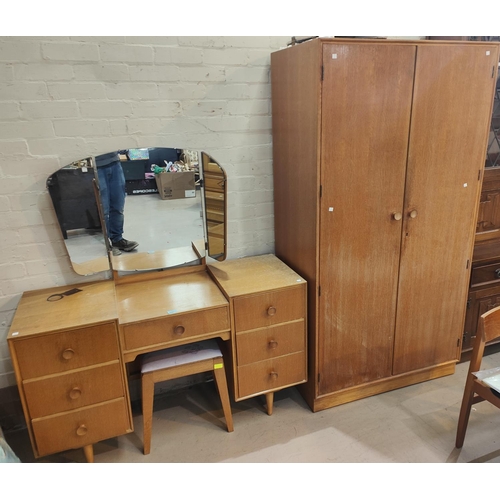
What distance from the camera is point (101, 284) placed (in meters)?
2.09

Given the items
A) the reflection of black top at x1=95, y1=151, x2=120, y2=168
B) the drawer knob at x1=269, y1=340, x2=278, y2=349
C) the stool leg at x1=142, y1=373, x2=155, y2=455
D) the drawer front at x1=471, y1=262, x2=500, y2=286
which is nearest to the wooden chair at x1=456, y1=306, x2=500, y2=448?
the drawer front at x1=471, y1=262, x2=500, y2=286

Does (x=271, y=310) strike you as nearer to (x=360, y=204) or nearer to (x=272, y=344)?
(x=272, y=344)

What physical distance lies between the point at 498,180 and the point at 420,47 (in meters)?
1.01

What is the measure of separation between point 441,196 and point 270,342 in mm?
1152

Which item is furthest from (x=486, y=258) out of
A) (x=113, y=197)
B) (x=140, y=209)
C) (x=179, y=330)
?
(x=113, y=197)

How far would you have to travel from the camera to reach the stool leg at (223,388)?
2.03m

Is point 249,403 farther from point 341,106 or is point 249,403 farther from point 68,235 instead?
point 341,106

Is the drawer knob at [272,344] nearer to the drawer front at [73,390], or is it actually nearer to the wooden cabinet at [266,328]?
the wooden cabinet at [266,328]

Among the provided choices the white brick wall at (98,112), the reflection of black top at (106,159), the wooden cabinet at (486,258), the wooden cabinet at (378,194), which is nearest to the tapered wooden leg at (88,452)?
the white brick wall at (98,112)

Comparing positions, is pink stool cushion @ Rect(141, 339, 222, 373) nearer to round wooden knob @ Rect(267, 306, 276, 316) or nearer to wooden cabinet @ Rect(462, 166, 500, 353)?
round wooden knob @ Rect(267, 306, 276, 316)

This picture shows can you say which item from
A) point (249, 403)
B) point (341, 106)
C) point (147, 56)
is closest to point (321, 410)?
point (249, 403)

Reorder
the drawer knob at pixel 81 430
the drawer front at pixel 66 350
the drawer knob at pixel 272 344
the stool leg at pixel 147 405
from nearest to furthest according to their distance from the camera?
1. the drawer front at pixel 66 350
2. the drawer knob at pixel 81 430
3. the stool leg at pixel 147 405
4. the drawer knob at pixel 272 344

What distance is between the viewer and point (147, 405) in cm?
196

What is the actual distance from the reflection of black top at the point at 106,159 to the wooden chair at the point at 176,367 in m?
0.95
